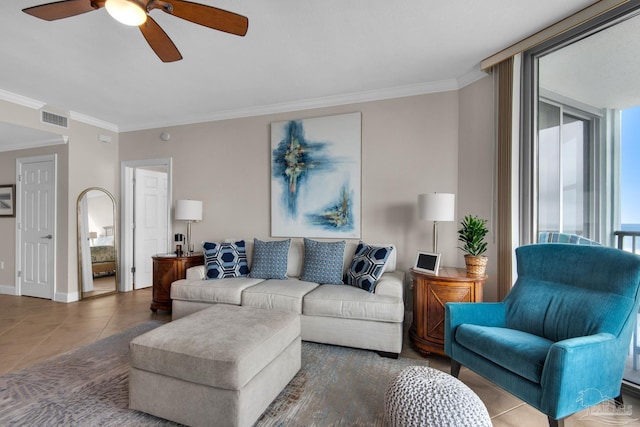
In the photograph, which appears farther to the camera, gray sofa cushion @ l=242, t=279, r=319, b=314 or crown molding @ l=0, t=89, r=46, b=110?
crown molding @ l=0, t=89, r=46, b=110

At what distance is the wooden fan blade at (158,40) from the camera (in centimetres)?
172

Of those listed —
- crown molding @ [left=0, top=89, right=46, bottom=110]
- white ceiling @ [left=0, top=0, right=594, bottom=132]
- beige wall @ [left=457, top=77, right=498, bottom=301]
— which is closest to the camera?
white ceiling @ [left=0, top=0, right=594, bottom=132]

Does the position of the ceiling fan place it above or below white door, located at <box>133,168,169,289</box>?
above

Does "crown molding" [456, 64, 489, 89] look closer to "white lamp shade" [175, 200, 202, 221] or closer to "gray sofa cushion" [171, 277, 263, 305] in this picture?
"gray sofa cushion" [171, 277, 263, 305]

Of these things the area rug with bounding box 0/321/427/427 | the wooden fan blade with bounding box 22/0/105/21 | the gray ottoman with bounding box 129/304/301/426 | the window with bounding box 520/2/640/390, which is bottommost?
the area rug with bounding box 0/321/427/427

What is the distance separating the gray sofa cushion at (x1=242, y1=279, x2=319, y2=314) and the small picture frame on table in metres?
1.04

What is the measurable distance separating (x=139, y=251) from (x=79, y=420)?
352 centimetres

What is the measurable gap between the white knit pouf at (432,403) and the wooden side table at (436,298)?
40.0 inches

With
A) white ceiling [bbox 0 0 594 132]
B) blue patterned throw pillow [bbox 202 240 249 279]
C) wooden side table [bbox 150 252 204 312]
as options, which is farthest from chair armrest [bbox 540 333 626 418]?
wooden side table [bbox 150 252 204 312]

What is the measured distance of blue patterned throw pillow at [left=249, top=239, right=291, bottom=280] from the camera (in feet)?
11.0

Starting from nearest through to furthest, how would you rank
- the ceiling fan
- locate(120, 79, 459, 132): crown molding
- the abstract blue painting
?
the ceiling fan → locate(120, 79, 459, 132): crown molding → the abstract blue painting

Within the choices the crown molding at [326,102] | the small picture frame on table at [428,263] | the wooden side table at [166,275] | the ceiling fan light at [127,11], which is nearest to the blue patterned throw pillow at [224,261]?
the wooden side table at [166,275]

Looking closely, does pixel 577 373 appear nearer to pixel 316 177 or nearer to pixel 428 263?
pixel 428 263

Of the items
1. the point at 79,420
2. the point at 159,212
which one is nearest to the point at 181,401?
the point at 79,420
